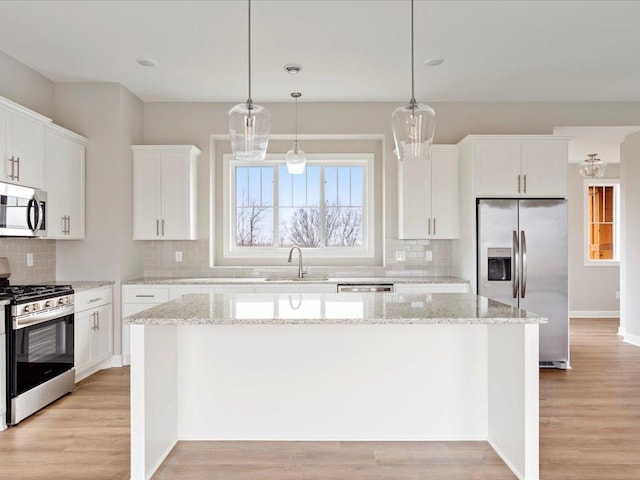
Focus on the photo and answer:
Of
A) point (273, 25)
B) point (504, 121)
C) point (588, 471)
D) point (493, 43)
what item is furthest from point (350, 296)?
point (504, 121)

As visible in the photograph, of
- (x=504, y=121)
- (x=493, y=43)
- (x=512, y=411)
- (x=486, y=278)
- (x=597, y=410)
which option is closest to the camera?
(x=512, y=411)

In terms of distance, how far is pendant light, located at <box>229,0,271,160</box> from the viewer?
2426mm

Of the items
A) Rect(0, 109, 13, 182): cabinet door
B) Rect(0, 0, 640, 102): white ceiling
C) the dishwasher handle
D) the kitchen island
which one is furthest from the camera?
Answer: the dishwasher handle

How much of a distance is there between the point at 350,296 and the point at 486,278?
212 centimetres

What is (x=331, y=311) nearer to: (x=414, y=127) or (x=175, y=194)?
(x=414, y=127)

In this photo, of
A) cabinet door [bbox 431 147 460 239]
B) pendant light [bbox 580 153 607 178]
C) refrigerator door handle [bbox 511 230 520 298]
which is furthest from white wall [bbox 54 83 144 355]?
pendant light [bbox 580 153 607 178]

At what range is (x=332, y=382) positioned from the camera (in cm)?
280

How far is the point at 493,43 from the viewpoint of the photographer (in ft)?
12.3

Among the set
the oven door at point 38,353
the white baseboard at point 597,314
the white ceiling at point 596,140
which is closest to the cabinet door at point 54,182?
the oven door at point 38,353

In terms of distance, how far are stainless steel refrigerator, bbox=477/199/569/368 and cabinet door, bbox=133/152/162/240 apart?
3352mm

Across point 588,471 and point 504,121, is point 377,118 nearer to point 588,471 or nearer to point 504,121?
point 504,121

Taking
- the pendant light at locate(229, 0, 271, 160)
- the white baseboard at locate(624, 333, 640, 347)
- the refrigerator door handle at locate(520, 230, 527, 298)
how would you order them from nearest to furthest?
the pendant light at locate(229, 0, 271, 160), the refrigerator door handle at locate(520, 230, 527, 298), the white baseboard at locate(624, 333, 640, 347)

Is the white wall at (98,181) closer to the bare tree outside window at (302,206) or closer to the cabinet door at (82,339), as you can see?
the cabinet door at (82,339)

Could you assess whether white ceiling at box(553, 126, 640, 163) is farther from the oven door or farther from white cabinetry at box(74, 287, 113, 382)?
the oven door
